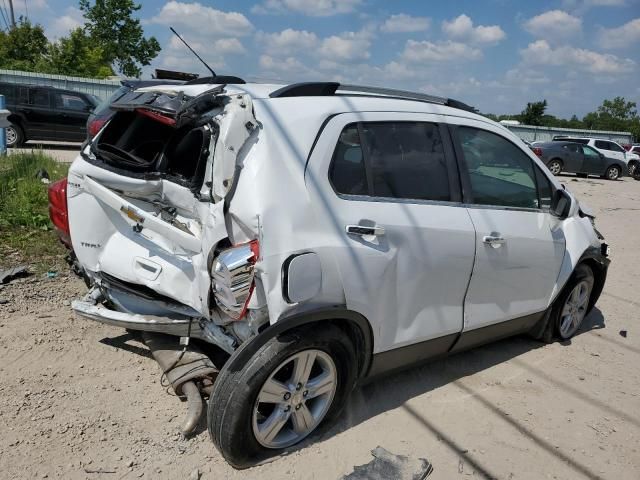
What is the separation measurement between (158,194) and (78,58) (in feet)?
131

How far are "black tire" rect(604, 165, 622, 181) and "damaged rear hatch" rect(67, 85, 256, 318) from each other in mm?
24811

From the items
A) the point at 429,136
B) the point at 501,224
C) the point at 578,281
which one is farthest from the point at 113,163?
the point at 578,281

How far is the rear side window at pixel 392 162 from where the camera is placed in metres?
2.89

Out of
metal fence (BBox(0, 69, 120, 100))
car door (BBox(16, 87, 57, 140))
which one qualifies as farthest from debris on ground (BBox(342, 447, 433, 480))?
metal fence (BBox(0, 69, 120, 100))

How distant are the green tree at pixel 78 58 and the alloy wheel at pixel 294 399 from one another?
38740 mm

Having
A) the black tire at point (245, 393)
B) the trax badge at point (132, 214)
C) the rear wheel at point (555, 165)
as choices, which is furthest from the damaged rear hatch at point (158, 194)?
the rear wheel at point (555, 165)

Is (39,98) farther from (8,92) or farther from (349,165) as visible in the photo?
(349,165)

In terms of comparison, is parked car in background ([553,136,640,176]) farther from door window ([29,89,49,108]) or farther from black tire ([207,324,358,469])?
black tire ([207,324,358,469])

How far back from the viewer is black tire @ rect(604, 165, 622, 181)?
23.9m

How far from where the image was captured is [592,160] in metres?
23.1

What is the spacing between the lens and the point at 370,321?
9.63 ft

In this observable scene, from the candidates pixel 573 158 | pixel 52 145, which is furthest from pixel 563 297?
pixel 573 158

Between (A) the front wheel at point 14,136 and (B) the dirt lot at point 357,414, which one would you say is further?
→ (A) the front wheel at point 14,136

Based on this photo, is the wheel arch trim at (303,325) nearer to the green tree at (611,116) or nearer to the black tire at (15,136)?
the black tire at (15,136)
